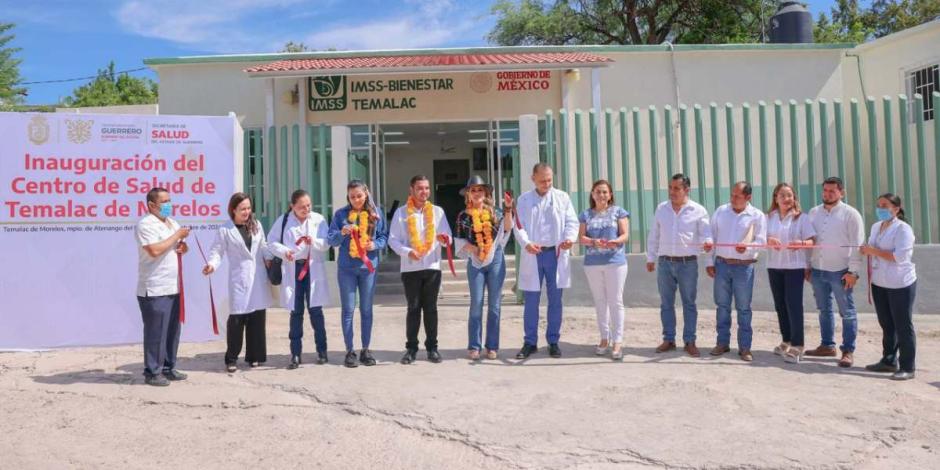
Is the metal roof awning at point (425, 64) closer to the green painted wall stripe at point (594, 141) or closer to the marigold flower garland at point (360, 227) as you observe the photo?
the green painted wall stripe at point (594, 141)

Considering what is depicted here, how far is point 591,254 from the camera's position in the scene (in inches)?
240

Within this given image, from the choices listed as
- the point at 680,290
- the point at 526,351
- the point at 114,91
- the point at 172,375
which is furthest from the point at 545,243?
the point at 114,91

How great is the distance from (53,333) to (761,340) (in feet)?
23.0

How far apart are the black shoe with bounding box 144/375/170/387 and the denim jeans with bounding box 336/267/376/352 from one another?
56.2 inches

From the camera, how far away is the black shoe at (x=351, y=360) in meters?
5.83

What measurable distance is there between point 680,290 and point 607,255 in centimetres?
78

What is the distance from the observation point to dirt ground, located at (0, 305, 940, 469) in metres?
3.77

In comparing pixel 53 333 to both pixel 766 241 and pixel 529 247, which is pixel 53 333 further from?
pixel 766 241

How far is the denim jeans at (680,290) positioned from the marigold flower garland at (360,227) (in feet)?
8.52

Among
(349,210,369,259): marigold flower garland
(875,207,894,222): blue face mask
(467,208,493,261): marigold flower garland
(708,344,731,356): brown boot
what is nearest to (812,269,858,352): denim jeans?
(875,207,894,222): blue face mask

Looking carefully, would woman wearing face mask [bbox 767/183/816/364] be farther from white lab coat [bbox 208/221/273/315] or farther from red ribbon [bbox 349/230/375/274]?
white lab coat [bbox 208/221/273/315]

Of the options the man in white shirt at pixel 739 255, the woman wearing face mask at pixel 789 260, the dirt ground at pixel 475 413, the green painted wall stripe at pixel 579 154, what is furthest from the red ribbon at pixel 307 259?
the green painted wall stripe at pixel 579 154

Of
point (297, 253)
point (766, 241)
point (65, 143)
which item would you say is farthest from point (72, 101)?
point (766, 241)

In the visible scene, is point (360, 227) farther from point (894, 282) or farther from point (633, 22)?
point (633, 22)
